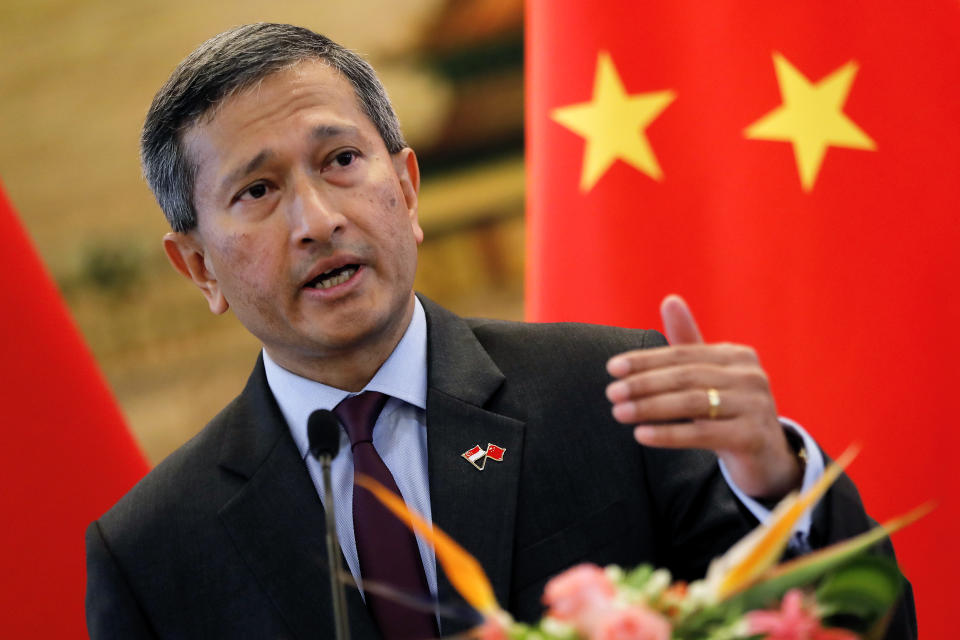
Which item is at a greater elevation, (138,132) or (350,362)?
(138,132)

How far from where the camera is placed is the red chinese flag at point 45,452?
2.22 m

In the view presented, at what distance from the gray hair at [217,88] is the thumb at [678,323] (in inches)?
32.7

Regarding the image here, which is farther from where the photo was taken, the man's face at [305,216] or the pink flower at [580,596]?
the man's face at [305,216]

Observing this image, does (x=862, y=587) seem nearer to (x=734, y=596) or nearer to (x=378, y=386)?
(x=734, y=596)

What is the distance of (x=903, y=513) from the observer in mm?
2232

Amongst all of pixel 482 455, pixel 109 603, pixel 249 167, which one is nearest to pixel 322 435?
pixel 482 455

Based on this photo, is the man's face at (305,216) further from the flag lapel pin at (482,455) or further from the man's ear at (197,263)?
the flag lapel pin at (482,455)

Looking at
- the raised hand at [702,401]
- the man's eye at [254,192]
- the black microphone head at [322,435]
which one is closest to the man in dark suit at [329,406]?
the man's eye at [254,192]

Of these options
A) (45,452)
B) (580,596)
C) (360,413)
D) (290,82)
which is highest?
(290,82)

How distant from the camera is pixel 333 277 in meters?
1.80

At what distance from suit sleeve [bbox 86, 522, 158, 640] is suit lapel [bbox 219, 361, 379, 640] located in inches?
8.9

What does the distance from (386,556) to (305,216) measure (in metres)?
0.59

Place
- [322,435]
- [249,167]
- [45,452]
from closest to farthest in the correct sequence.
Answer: [322,435], [249,167], [45,452]

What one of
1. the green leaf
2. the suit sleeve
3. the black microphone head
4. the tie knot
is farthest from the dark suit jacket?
the green leaf
